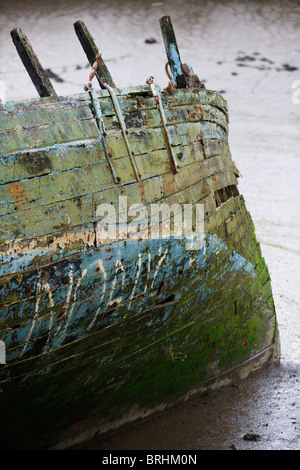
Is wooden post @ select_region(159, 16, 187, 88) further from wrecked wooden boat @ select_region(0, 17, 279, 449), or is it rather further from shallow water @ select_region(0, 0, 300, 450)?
shallow water @ select_region(0, 0, 300, 450)

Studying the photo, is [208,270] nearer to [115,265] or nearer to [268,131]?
[115,265]

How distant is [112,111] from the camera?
2771 mm

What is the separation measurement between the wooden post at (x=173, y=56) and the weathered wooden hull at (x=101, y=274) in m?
0.18

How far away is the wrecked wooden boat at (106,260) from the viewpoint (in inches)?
95.0

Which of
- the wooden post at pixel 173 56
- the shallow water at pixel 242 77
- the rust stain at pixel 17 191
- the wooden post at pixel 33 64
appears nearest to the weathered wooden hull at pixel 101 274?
the rust stain at pixel 17 191

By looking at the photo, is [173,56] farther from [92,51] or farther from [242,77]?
[242,77]

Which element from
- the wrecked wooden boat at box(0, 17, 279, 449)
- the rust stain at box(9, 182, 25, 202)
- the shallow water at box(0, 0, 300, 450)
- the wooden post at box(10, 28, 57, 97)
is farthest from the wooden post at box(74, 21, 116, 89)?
the shallow water at box(0, 0, 300, 450)

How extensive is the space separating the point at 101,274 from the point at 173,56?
68.4 inches

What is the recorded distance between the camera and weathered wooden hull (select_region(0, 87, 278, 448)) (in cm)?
241

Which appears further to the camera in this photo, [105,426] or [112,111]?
[105,426]

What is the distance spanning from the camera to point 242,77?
1325 cm

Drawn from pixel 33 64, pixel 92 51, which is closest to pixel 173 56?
pixel 92 51

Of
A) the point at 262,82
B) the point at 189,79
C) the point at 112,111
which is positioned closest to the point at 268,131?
the point at 262,82

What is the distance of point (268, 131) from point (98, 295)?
32.1ft
